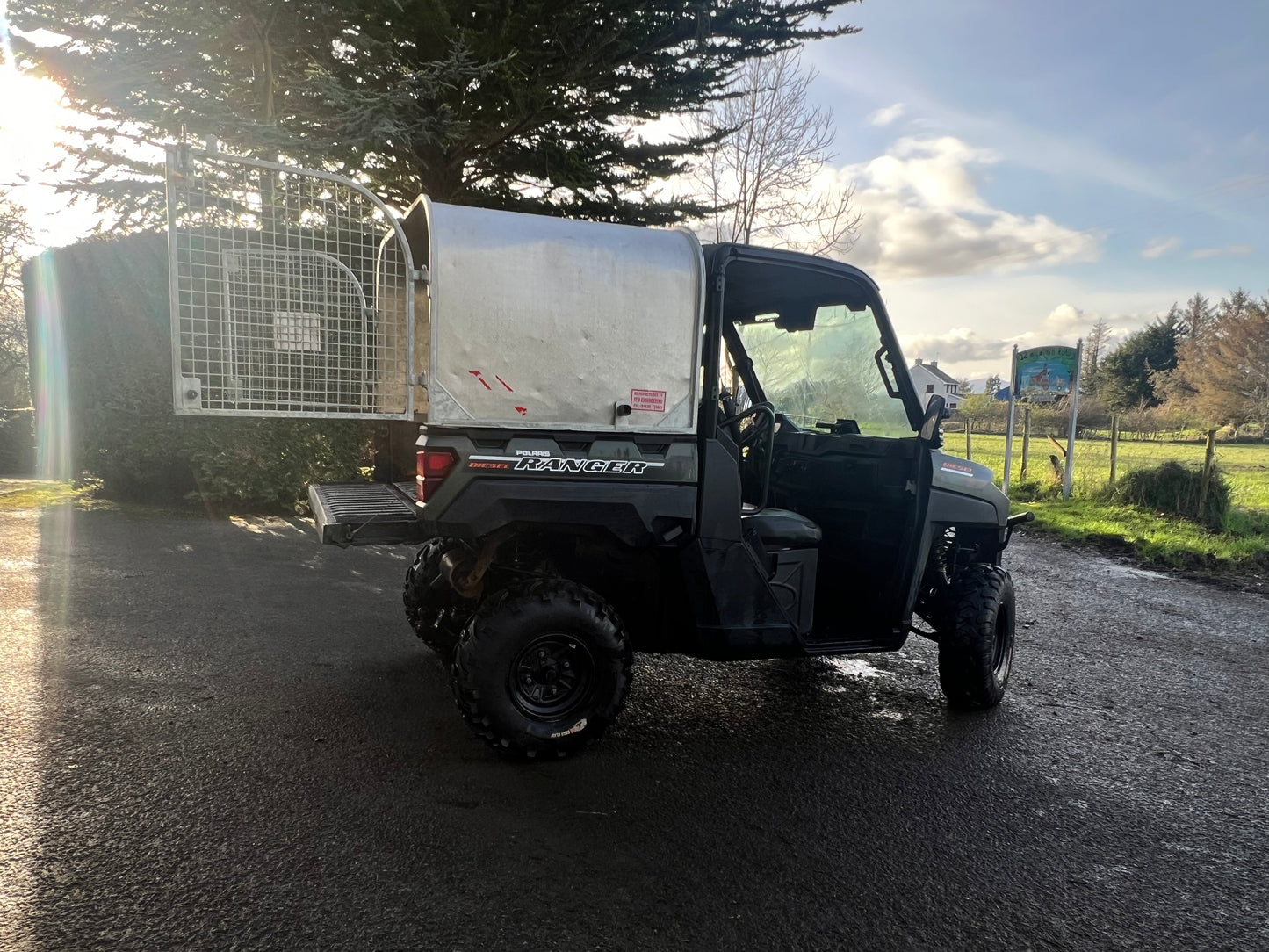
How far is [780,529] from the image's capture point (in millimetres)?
3857

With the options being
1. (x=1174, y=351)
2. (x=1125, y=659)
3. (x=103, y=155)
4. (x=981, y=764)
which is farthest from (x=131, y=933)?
(x=1174, y=351)

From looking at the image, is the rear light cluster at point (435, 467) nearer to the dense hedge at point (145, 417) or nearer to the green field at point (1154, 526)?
the dense hedge at point (145, 417)

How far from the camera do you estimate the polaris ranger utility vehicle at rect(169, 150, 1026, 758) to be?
10.5 ft

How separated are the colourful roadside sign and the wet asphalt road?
30.0ft

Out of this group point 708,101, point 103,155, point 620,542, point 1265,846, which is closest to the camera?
point 1265,846

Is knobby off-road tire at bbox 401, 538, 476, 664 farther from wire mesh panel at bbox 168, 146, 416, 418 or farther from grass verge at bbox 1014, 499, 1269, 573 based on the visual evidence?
grass verge at bbox 1014, 499, 1269, 573

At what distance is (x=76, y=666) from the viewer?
168 inches

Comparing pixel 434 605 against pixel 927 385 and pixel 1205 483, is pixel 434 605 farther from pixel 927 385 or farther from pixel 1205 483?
pixel 1205 483

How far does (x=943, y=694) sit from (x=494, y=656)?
2733mm

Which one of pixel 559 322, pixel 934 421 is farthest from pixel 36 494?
pixel 934 421

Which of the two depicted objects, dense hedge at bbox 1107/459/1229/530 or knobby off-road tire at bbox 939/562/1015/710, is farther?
dense hedge at bbox 1107/459/1229/530

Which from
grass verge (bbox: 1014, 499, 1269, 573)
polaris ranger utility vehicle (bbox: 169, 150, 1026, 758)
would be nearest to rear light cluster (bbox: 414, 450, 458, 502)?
polaris ranger utility vehicle (bbox: 169, 150, 1026, 758)

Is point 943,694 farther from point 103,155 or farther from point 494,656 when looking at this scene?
point 103,155

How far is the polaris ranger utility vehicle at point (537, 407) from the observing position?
10.5 feet
